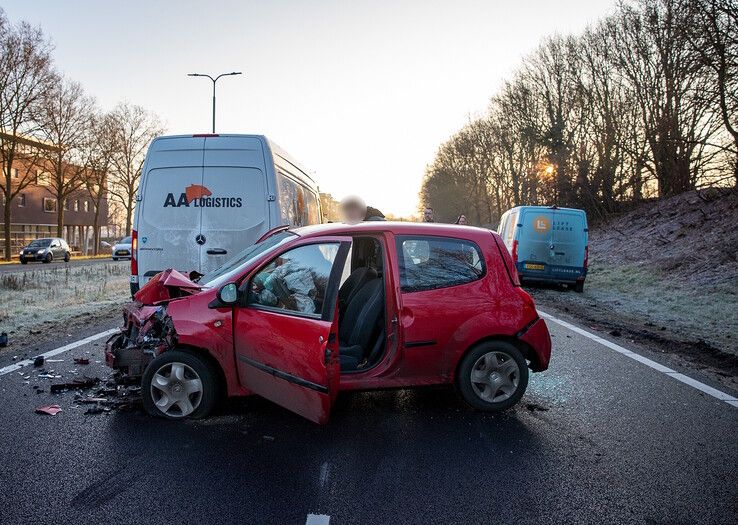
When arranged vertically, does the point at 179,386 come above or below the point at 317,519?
above

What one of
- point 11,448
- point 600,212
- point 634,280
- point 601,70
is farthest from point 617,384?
point 601,70

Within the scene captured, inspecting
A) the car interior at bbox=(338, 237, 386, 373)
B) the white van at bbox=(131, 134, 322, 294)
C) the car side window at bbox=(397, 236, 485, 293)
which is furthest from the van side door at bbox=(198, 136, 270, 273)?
the car side window at bbox=(397, 236, 485, 293)

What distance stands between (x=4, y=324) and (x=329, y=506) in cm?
794

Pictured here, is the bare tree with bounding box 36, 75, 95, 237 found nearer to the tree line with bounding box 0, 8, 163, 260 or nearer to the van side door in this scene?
the tree line with bounding box 0, 8, 163, 260

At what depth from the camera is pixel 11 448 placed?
149 inches

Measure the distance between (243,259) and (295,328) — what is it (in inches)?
47.6

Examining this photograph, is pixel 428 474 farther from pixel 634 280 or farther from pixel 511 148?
pixel 511 148

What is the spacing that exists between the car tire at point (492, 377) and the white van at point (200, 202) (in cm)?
373

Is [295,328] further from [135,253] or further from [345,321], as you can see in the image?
[135,253]

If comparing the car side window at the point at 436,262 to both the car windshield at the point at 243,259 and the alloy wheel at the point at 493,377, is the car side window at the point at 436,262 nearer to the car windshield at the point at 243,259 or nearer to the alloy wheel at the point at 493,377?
the alloy wheel at the point at 493,377

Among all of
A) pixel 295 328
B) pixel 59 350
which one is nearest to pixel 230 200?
pixel 59 350

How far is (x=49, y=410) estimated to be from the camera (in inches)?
179

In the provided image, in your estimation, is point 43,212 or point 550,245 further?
point 43,212

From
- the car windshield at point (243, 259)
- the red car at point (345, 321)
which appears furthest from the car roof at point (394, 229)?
the car windshield at point (243, 259)
